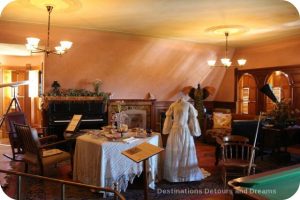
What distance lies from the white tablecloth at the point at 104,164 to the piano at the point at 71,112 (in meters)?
2.33

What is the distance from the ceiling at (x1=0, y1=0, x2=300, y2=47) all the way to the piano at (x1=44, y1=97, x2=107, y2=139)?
168 cm

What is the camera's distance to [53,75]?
6.08 m

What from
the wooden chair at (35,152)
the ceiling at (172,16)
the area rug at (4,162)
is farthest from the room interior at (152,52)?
the wooden chair at (35,152)

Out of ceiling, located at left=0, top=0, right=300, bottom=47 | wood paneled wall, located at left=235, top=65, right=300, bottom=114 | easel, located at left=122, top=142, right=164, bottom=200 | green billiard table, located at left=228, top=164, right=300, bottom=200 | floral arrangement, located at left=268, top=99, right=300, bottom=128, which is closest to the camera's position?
green billiard table, located at left=228, top=164, right=300, bottom=200

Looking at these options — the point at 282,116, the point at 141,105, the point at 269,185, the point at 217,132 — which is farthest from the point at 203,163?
the point at 269,185

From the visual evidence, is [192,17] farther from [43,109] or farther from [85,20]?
[43,109]

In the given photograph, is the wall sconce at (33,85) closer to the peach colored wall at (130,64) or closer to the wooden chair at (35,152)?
the peach colored wall at (130,64)

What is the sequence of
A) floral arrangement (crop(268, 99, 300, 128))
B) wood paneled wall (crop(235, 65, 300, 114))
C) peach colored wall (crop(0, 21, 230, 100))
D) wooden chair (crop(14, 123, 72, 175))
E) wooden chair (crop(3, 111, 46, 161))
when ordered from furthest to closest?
1. wood paneled wall (crop(235, 65, 300, 114))
2. peach colored wall (crop(0, 21, 230, 100))
3. floral arrangement (crop(268, 99, 300, 128))
4. wooden chair (crop(3, 111, 46, 161))
5. wooden chair (crop(14, 123, 72, 175))

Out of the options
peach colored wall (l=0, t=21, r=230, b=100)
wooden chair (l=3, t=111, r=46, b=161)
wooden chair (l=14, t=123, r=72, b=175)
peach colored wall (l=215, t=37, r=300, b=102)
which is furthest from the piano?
peach colored wall (l=215, t=37, r=300, b=102)

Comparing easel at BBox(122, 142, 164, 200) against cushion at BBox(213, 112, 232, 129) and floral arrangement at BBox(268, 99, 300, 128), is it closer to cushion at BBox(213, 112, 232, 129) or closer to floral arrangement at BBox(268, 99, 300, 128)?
floral arrangement at BBox(268, 99, 300, 128)

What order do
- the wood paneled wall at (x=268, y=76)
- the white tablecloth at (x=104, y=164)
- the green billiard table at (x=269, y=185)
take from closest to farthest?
the green billiard table at (x=269, y=185)
the white tablecloth at (x=104, y=164)
the wood paneled wall at (x=268, y=76)

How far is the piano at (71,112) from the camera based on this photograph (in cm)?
604

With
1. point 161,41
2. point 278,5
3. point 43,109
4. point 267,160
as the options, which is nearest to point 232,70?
point 161,41

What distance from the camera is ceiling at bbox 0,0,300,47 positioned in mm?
4172
